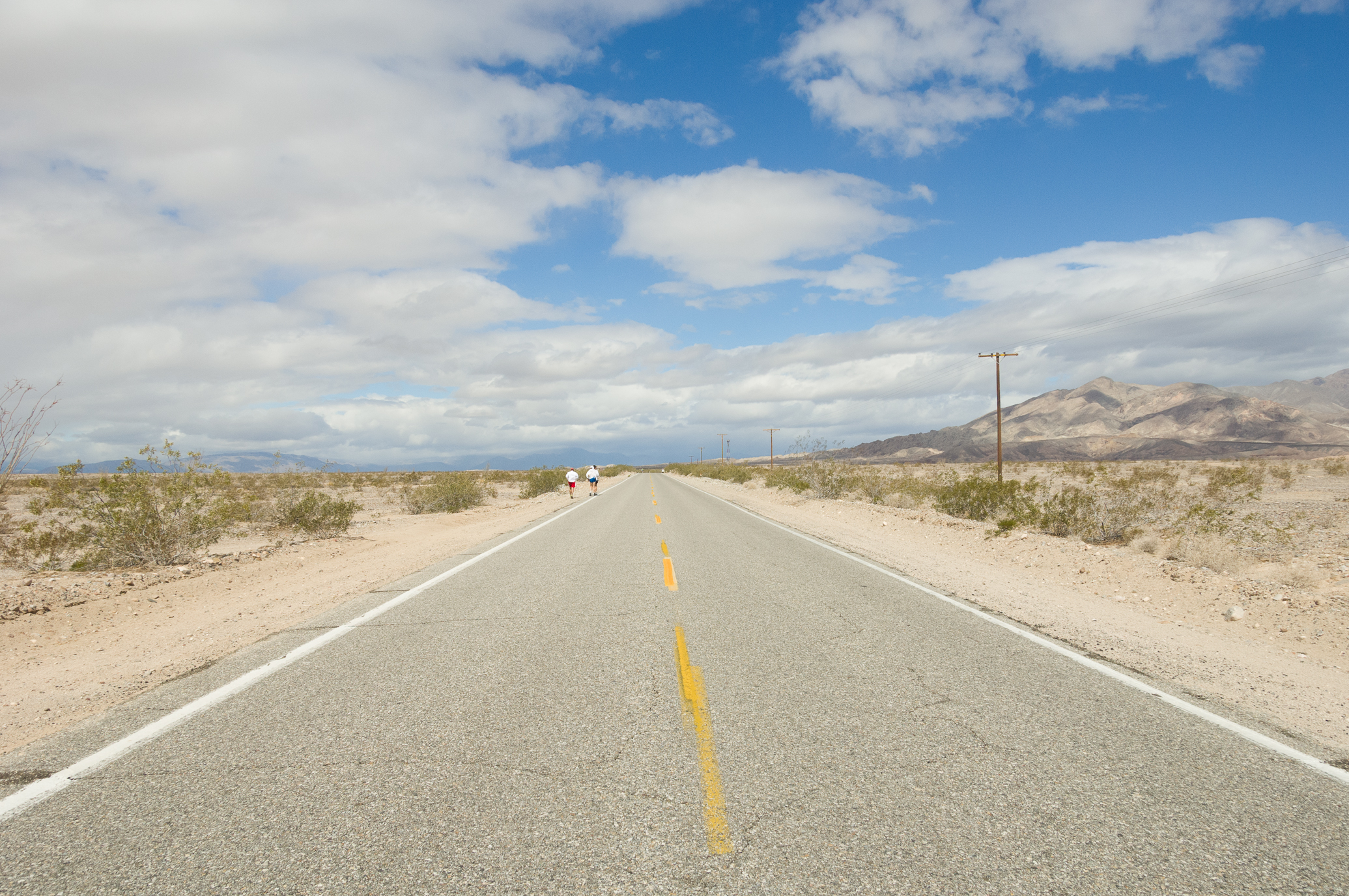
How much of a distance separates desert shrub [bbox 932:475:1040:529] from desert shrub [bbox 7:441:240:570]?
18.3m

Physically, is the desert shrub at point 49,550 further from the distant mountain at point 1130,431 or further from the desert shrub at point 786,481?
the distant mountain at point 1130,431

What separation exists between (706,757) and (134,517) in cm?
1126

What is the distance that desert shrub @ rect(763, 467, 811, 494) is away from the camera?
1284 inches

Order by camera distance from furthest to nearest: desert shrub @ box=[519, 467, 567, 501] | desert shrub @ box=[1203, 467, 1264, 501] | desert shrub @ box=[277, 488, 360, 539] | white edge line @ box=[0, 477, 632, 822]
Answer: desert shrub @ box=[519, 467, 567, 501]
desert shrub @ box=[1203, 467, 1264, 501]
desert shrub @ box=[277, 488, 360, 539]
white edge line @ box=[0, 477, 632, 822]

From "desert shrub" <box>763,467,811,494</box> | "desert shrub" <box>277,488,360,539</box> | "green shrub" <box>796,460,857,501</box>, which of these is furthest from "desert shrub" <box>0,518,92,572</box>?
"desert shrub" <box>763,467,811,494</box>

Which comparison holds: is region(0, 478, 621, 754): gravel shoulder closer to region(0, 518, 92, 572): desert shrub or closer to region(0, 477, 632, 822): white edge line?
region(0, 518, 92, 572): desert shrub

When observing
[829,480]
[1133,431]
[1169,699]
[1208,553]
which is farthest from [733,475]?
[1133,431]

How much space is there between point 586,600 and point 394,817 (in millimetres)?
4750

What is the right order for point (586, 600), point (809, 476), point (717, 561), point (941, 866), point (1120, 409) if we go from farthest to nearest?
point (1120, 409)
point (809, 476)
point (717, 561)
point (586, 600)
point (941, 866)

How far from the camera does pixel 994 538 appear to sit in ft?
47.6

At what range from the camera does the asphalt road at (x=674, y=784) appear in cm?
266

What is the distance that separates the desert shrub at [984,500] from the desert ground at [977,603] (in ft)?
11.4

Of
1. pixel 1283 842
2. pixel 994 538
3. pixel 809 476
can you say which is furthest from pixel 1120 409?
pixel 1283 842

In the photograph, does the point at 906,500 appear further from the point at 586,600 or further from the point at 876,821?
the point at 876,821
